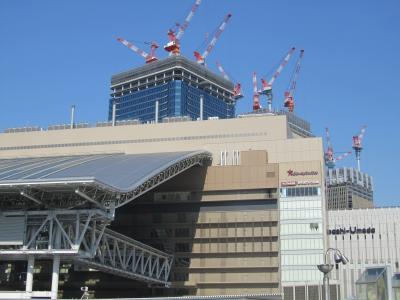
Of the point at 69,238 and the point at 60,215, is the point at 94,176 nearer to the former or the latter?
the point at 60,215

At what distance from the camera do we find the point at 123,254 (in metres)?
79.4

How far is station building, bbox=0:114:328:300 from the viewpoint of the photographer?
3514 inches

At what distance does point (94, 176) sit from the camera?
6838 cm

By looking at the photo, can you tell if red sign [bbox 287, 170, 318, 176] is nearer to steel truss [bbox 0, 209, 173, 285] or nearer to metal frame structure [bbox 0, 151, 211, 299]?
metal frame structure [bbox 0, 151, 211, 299]

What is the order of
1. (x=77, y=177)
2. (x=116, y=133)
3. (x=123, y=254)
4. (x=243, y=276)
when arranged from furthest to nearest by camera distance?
(x=116, y=133) → (x=243, y=276) → (x=123, y=254) → (x=77, y=177)

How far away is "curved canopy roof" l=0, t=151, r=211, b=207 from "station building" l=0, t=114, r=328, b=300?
191cm

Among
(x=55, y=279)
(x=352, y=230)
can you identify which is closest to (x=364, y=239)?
(x=352, y=230)

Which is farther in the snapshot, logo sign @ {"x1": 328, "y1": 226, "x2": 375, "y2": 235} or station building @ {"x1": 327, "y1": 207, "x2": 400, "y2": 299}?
logo sign @ {"x1": 328, "y1": 226, "x2": 375, "y2": 235}

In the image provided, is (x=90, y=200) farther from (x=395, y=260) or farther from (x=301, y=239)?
(x=395, y=260)

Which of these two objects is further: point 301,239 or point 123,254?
point 301,239

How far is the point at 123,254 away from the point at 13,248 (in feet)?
48.0

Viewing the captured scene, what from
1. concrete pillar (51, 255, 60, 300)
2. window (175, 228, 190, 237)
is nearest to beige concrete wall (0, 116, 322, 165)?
window (175, 228, 190, 237)

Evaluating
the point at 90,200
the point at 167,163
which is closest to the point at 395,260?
the point at 167,163

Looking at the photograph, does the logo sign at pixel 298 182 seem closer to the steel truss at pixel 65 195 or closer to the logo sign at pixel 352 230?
the steel truss at pixel 65 195
